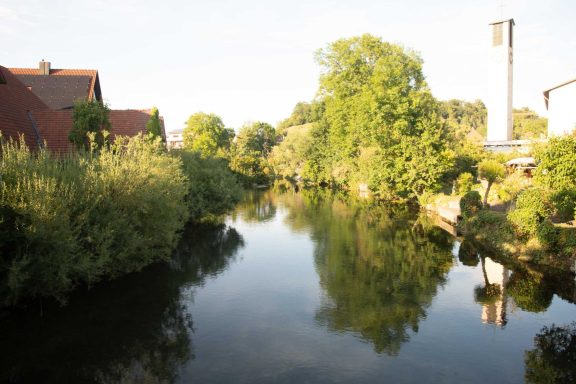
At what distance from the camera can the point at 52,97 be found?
3152 centimetres

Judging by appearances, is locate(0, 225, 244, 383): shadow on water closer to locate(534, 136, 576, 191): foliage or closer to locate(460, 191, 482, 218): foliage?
locate(534, 136, 576, 191): foliage

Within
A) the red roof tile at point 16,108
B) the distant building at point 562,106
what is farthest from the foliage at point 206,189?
the distant building at point 562,106

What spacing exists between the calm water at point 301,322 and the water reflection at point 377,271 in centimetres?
8

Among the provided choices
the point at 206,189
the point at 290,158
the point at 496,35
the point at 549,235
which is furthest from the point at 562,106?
the point at 290,158

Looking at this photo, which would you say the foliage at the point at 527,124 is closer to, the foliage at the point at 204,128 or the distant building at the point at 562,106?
the distant building at the point at 562,106

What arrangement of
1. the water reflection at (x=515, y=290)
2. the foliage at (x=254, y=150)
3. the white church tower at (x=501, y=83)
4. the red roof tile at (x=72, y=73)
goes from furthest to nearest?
the foliage at (x=254, y=150) → the white church tower at (x=501, y=83) → the red roof tile at (x=72, y=73) → the water reflection at (x=515, y=290)

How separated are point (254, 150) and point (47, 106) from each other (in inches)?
2785

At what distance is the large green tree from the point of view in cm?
3684

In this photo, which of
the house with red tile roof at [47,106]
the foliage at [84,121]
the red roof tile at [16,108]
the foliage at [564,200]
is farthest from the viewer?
the house with red tile roof at [47,106]

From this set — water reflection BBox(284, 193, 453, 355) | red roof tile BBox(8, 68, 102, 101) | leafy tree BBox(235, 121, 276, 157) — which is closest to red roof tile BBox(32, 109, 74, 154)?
red roof tile BBox(8, 68, 102, 101)

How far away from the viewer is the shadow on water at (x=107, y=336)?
9969 millimetres

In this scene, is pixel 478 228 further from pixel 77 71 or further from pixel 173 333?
pixel 77 71

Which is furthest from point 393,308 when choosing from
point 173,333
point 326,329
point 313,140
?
point 313,140

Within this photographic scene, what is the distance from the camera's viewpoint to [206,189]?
90.1 feet
